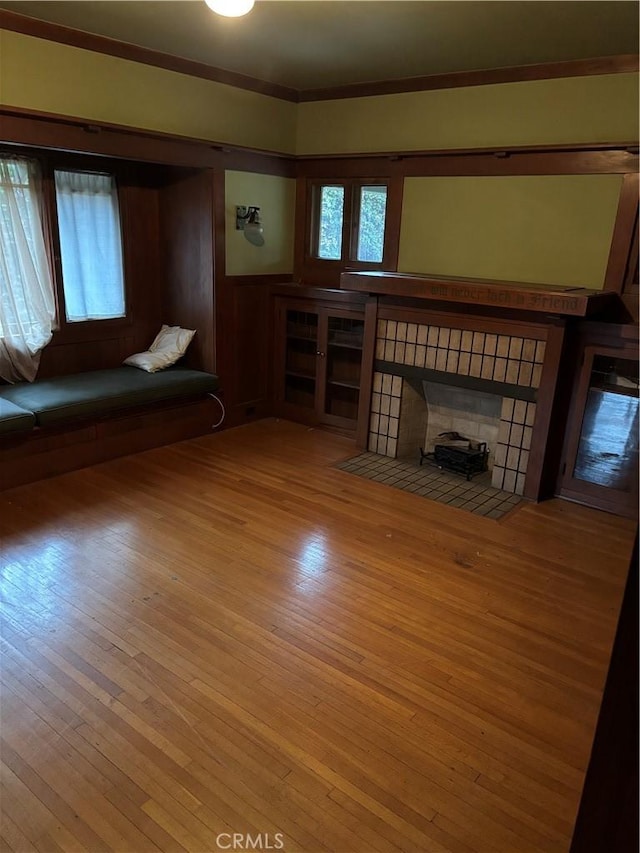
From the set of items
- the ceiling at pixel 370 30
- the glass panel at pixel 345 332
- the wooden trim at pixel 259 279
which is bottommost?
→ the glass panel at pixel 345 332

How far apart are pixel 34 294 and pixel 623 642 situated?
14.4 ft

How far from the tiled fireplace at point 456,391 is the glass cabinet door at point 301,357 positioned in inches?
29.2

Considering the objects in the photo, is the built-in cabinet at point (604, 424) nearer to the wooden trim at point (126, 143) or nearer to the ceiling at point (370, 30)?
the ceiling at point (370, 30)

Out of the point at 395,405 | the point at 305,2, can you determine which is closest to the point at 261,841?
the point at 395,405

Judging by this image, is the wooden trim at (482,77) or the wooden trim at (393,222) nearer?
the wooden trim at (482,77)

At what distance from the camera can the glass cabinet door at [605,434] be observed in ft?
12.0

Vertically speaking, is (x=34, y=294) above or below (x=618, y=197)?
below

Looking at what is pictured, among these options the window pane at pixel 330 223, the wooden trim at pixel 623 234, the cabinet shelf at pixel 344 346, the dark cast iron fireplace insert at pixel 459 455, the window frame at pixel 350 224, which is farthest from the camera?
the window pane at pixel 330 223

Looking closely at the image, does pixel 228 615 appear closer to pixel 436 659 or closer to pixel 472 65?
pixel 436 659

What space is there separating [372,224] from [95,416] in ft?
8.38

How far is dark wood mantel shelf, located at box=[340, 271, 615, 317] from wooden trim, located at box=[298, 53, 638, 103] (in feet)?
4.16

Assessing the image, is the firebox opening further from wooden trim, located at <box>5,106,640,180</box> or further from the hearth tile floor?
wooden trim, located at <box>5,106,640,180</box>

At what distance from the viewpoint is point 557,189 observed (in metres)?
3.91

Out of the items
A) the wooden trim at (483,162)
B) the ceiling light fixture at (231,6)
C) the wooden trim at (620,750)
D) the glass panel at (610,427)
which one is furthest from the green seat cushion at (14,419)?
the wooden trim at (620,750)
